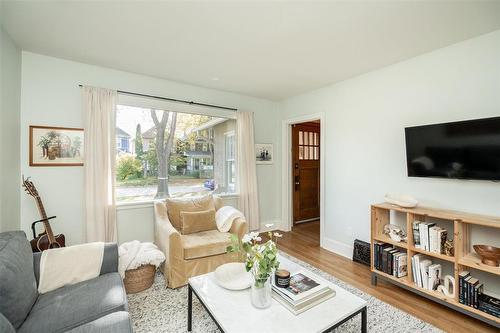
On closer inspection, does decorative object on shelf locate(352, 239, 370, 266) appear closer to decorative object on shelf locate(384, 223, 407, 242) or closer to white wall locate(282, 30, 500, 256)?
white wall locate(282, 30, 500, 256)

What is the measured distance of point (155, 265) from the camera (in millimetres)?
2461

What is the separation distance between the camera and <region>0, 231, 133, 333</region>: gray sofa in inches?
50.7

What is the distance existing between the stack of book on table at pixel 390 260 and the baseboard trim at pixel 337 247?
762 mm

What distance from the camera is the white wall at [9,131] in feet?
6.88

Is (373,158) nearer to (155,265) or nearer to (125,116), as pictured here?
(155,265)

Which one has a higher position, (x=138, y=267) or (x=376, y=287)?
(x=138, y=267)

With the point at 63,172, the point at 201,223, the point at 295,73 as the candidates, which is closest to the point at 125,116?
the point at 63,172

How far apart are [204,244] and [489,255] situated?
255cm

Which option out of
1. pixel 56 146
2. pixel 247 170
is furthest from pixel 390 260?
pixel 56 146

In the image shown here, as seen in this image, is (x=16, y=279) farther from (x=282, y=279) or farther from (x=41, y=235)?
(x=282, y=279)

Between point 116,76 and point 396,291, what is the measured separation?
166 inches

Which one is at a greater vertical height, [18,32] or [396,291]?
[18,32]

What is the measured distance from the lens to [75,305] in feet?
4.91

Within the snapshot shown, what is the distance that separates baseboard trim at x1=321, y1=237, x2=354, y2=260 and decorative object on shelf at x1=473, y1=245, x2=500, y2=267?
1.52 m
